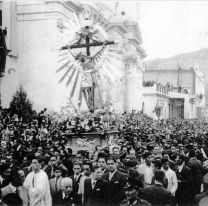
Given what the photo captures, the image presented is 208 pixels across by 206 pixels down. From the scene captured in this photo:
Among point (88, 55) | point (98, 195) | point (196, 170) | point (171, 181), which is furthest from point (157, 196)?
point (88, 55)

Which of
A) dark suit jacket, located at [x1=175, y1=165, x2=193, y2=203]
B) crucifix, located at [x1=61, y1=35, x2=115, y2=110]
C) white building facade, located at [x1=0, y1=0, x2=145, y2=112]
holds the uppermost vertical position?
white building facade, located at [x1=0, y1=0, x2=145, y2=112]

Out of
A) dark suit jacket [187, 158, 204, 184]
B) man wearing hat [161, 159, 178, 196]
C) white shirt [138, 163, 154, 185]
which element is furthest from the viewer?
dark suit jacket [187, 158, 204, 184]

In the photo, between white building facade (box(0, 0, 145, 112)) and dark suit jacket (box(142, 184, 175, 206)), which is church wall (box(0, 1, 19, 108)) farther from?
dark suit jacket (box(142, 184, 175, 206))

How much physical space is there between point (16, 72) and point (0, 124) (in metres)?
12.2

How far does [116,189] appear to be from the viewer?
21.6ft

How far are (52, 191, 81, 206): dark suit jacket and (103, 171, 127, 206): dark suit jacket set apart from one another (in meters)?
0.47

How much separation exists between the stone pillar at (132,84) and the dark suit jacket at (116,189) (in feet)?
125

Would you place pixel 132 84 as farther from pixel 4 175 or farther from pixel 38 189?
pixel 38 189

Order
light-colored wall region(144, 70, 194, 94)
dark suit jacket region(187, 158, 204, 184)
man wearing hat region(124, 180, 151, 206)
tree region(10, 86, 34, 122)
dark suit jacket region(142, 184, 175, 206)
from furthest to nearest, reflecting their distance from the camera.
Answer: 1. light-colored wall region(144, 70, 194, 94)
2. tree region(10, 86, 34, 122)
3. dark suit jacket region(187, 158, 204, 184)
4. dark suit jacket region(142, 184, 175, 206)
5. man wearing hat region(124, 180, 151, 206)

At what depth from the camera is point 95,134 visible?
1342 centimetres

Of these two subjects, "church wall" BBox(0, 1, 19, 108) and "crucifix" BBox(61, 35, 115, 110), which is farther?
"church wall" BBox(0, 1, 19, 108)

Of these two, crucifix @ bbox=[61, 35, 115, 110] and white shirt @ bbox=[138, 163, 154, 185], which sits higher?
crucifix @ bbox=[61, 35, 115, 110]

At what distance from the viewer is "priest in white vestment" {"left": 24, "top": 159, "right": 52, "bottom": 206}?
643 cm

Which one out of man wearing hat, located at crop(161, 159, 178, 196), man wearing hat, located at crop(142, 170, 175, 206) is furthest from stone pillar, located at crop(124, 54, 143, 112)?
man wearing hat, located at crop(142, 170, 175, 206)
